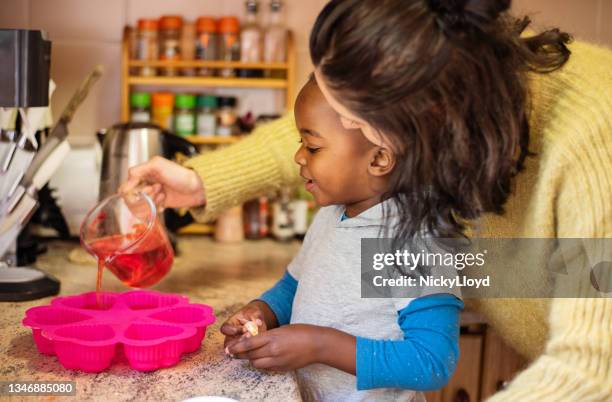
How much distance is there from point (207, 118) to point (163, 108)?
10cm

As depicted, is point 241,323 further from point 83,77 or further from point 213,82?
point 83,77

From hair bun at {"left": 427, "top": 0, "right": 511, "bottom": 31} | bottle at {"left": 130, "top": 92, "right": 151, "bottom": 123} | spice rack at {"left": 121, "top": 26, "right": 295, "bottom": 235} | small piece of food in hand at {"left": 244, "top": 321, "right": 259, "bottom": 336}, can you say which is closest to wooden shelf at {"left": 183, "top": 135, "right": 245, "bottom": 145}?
spice rack at {"left": 121, "top": 26, "right": 295, "bottom": 235}

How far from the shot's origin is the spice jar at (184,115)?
1.78 m

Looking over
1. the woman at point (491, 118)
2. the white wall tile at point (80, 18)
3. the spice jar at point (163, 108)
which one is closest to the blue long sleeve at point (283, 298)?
the woman at point (491, 118)

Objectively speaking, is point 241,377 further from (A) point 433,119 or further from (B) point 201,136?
(B) point 201,136

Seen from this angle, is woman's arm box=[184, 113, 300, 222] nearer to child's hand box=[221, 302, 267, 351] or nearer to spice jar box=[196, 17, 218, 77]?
child's hand box=[221, 302, 267, 351]

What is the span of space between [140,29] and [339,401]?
111 cm

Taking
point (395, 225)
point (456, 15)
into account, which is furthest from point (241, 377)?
point (456, 15)

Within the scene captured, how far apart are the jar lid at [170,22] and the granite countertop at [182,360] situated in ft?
1.82

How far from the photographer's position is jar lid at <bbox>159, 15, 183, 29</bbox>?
68.3 inches

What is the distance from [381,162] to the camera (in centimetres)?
92

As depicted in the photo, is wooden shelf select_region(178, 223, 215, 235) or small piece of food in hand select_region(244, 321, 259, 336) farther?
wooden shelf select_region(178, 223, 215, 235)

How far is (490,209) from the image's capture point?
0.87 meters

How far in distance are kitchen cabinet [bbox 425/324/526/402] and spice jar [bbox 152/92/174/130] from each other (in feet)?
2.74
